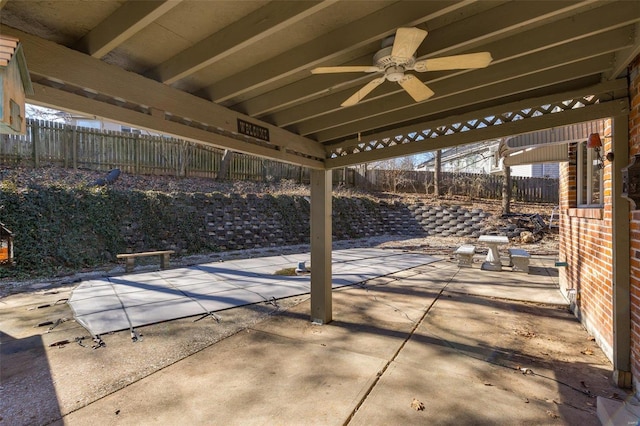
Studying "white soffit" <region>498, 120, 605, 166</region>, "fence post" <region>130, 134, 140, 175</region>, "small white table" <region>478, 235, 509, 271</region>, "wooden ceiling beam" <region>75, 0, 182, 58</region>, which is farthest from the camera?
Result: "fence post" <region>130, 134, 140, 175</region>

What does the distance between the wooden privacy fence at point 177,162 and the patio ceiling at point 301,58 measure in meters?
8.21

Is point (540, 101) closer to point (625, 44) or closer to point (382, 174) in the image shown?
point (625, 44)

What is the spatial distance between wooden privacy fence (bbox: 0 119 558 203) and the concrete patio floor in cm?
695

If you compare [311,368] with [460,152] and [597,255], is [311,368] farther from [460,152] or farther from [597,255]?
[460,152]

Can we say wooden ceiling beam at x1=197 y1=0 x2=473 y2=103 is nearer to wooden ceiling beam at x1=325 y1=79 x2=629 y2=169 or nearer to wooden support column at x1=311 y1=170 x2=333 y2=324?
wooden ceiling beam at x1=325 y1=79 x2=629 y2=169

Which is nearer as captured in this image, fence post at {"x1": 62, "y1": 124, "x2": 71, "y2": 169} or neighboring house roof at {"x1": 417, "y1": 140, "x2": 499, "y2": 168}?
fence post at {"x1": 62, "y1": 124, "x2": 71, "y2": 169}

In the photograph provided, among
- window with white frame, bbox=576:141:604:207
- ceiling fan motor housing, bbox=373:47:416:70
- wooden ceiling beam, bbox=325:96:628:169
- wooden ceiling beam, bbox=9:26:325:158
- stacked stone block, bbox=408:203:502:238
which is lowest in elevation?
stacked stone block, bbox=408:203:502:238

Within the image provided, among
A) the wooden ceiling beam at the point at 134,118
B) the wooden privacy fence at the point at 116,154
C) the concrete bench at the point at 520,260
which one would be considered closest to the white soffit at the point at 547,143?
the concrete bench at the point at 520,260

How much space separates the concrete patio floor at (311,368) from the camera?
2459 mm

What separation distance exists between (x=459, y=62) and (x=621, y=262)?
226 centimetres

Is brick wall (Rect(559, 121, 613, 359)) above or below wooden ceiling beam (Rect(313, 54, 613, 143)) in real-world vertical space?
below

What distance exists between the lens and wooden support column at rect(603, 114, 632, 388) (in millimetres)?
2754

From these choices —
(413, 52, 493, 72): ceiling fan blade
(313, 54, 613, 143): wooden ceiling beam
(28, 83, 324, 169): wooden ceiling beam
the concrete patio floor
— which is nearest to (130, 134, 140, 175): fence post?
the concrete patio floor

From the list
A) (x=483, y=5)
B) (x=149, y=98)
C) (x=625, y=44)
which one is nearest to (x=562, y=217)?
(x=625, y=44)
